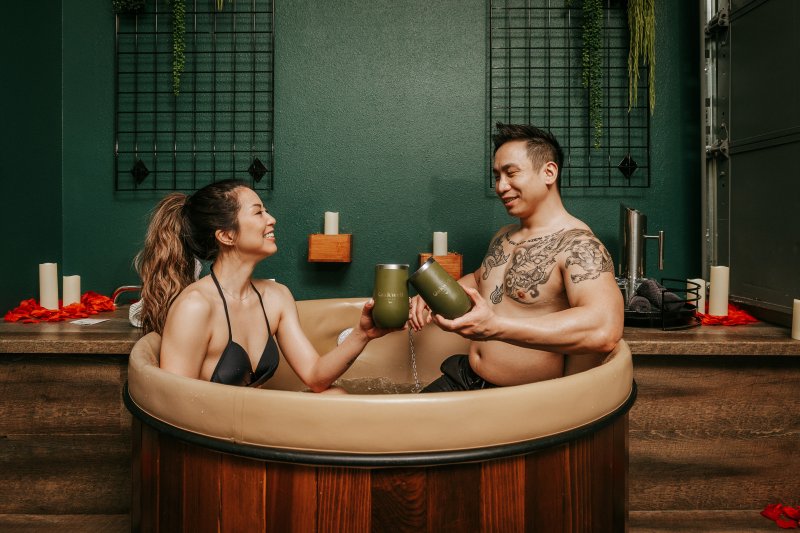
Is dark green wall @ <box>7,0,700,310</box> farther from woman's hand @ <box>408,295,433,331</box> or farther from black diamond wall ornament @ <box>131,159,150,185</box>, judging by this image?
woman's hand @ <box>408,295,433,331</box>

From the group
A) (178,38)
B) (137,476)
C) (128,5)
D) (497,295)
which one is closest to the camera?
(137,476)

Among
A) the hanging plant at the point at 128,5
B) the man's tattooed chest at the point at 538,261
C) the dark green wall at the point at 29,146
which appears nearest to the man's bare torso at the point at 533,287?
the man's tattooed chest at the point at 538,261

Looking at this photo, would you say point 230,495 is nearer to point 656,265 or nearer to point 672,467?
point 672,467

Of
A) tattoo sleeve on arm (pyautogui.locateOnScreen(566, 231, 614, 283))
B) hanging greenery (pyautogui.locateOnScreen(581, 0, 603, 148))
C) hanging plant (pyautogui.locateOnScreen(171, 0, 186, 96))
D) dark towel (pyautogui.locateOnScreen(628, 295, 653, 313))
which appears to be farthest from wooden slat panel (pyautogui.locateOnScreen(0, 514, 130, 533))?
hanging greenery (pyautogui.locateOnScreen(581, 0, 603, 148))

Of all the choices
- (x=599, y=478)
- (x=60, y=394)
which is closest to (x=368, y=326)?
(x=599, y=478)

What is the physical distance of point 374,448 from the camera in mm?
1014

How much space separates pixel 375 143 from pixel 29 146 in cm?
152

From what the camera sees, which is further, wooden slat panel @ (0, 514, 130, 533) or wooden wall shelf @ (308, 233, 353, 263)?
wooden wall shelf @ (308, 233, 353, 263)

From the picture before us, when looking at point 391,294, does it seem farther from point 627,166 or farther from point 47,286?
point 627,166

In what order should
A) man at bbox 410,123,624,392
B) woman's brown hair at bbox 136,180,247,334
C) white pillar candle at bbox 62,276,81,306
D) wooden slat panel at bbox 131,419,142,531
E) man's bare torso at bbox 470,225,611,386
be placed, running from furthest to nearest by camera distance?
white pillar candle at bbox 62,276,81,306 < woman's brown hair at bbox 136,180,247,334 < man's bare torso at bbox 470,225,611,386 < man at bbox 410,123,624,392 < wooden slat panel at bbox 131,419,142,531

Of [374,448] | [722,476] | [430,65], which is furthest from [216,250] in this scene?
[722,476]

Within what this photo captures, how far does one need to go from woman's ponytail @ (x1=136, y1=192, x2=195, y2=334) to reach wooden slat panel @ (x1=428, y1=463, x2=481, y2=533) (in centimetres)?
110

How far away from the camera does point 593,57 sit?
2654 mm

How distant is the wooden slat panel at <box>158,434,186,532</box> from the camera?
113 centimetres
